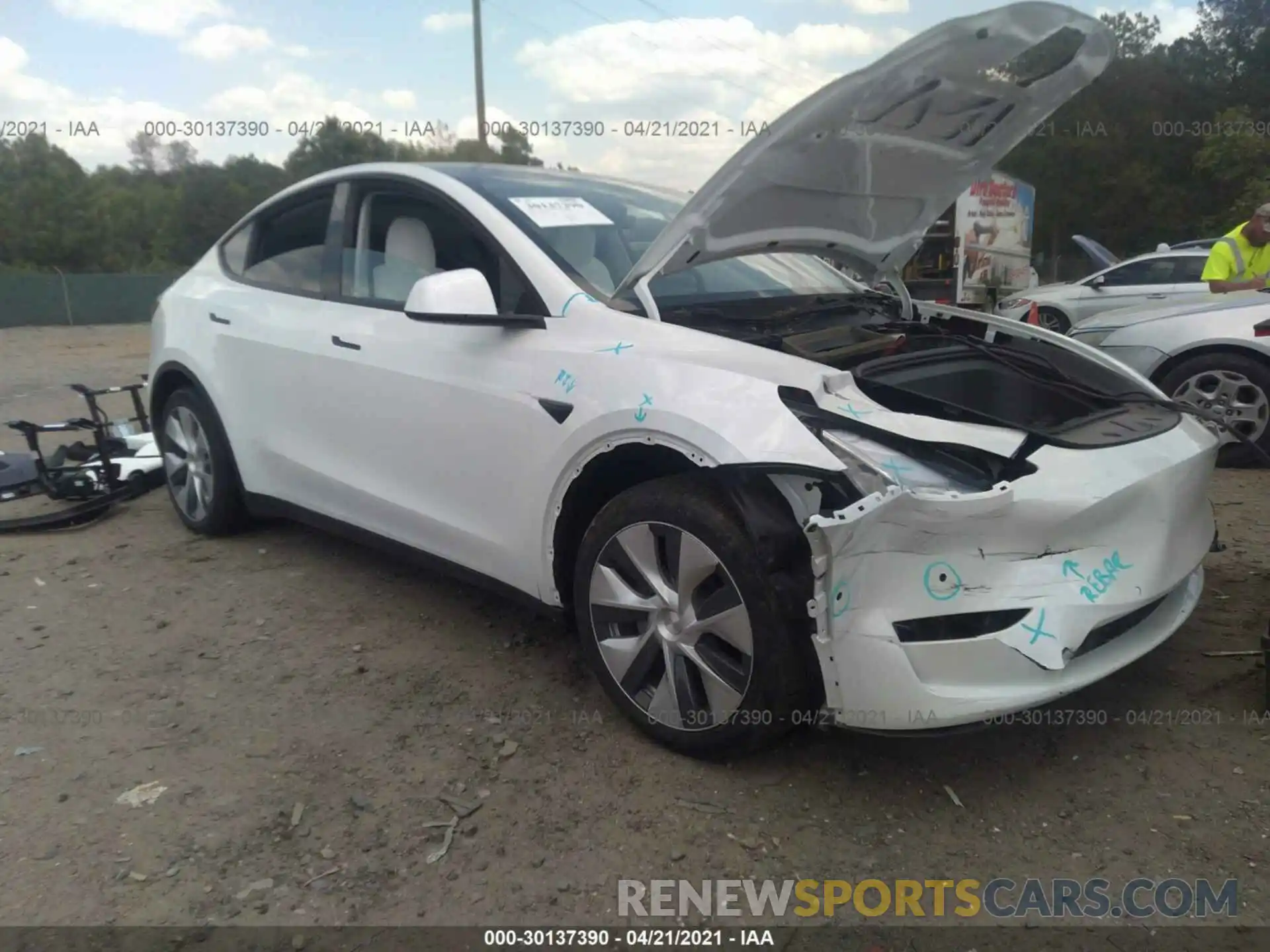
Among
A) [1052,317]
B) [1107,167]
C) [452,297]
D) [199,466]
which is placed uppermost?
[1107,167]

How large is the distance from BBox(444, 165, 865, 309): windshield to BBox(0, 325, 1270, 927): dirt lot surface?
4.37 feet

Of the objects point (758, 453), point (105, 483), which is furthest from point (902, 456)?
point (105, 483)

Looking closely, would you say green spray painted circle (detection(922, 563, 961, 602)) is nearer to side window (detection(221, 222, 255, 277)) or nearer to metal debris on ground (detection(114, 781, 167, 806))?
metal debris on ground (detection(114, 781, 167, 806))

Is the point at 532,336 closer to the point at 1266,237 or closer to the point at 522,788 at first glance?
the point at 522,788

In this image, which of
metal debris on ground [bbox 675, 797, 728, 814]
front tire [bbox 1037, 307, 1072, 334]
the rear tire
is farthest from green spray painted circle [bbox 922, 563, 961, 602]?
front tire [bbox 1037, 307, 1072, 334]

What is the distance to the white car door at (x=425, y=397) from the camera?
9.78ft

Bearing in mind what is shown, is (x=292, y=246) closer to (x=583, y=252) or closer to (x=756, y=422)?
(x=583, y=252)

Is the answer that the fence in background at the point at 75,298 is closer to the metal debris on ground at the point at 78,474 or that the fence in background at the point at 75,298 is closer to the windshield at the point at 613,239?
the metal debris on ground at the point at 78,474

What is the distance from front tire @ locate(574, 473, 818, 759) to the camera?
95.2 inches

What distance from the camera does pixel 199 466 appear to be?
15.1ft

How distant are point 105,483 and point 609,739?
13.3 feet

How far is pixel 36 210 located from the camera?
3994 centimetres

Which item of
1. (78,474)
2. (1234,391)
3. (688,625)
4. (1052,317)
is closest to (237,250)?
(78,474)

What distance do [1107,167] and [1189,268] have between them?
27.1m
